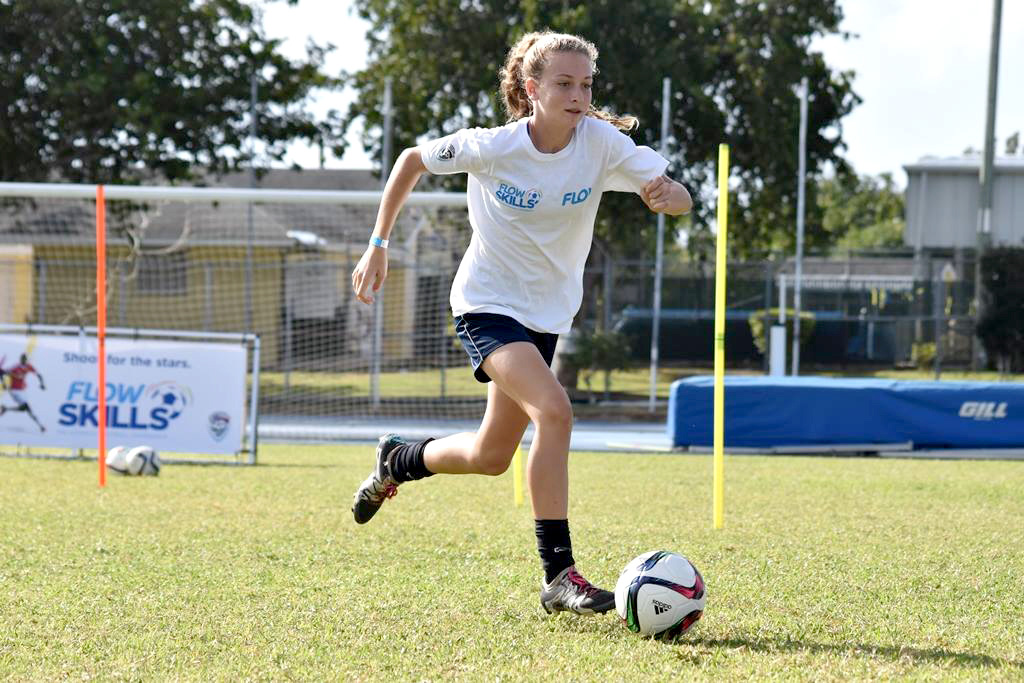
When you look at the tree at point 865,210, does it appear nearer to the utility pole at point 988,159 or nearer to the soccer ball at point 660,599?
the utility pole at point 988,159

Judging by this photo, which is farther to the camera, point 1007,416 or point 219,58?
point 219,58

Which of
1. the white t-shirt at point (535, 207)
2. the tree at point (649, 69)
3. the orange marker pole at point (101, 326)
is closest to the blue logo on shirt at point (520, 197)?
the white t-shirt at point (535, 207)

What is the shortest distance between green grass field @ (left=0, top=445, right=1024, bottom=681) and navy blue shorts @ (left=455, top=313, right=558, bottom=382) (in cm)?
91

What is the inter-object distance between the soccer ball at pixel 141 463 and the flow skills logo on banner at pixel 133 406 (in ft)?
5.88

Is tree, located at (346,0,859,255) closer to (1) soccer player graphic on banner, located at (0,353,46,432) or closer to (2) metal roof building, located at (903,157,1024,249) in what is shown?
(2) metal roof building, located at (903,157,1024,249)

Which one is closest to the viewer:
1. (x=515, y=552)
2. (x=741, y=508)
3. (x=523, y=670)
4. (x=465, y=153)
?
(x=523, y=670)

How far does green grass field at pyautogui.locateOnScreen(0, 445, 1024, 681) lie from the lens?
3.65m

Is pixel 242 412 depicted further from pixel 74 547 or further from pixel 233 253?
pixel 233 253

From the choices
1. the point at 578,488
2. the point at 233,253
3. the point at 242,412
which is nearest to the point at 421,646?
the point at 578,488

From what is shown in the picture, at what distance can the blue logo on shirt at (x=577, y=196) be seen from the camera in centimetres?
447

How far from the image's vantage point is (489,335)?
4.52 metres

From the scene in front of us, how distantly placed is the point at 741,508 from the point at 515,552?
2.60 meters

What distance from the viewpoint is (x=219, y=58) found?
24.4 meters

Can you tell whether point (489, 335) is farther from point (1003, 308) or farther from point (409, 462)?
point (1003, 308)
